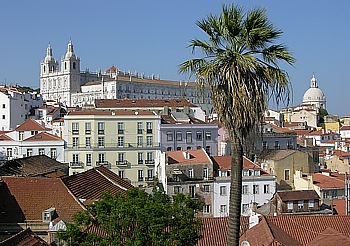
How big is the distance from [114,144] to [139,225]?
3798 centimetres

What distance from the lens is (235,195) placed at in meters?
10.5

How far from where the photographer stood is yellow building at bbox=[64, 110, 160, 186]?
5056 centimetres

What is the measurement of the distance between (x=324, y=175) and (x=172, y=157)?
41.6 feet

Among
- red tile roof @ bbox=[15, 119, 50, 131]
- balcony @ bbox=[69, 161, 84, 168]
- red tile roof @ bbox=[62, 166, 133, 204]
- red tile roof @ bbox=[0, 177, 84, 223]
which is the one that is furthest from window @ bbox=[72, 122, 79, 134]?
red tile roof @ bbox=[0, 177, 84, 223]

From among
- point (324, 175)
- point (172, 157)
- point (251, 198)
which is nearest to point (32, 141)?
point (172, 157)

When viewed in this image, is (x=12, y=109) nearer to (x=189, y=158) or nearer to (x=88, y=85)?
(x=189, y=158)

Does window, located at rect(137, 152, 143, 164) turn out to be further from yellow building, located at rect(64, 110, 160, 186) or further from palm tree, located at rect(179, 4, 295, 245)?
palm tree, located at rect(179, 4, 295, 245)

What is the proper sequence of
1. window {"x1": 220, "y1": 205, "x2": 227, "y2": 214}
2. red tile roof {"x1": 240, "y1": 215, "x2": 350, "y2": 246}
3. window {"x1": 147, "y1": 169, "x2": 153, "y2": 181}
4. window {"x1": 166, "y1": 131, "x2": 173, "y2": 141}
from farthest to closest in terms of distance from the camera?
window {"x1": 166, "y1": 131, "x2": 173, "y2": 141}, window {"x1": 147, "y1": 169, "x2": 153, "y2": 181}, window {"x1": 220, "y1": 205, "x2": 227, "y2": 214}, red tile roof {"x1": 240, "y1": 215, "x2": 350, "y2": 246}

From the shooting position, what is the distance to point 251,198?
41.4 meters

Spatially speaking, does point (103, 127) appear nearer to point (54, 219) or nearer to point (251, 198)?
point (251, 198)

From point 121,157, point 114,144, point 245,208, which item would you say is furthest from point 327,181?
point 114,144

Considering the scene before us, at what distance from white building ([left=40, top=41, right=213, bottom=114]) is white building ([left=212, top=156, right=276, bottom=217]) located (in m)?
112

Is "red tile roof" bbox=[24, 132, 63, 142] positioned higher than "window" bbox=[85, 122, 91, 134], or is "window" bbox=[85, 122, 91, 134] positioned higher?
"window" bbox=[85, 122, 91, 134]

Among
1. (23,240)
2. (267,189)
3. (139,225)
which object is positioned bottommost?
(267,189)
